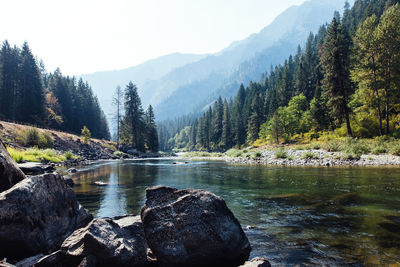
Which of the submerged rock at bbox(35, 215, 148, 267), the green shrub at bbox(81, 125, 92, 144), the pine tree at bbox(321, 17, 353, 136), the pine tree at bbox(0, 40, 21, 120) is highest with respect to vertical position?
the pine tree at bbox(0, 40, 21, 120)

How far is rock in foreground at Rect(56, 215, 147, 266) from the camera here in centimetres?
472

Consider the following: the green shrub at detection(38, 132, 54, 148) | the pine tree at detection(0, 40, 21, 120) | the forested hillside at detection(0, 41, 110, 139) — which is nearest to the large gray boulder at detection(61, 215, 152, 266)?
the green shrub at detection(38, 132, 54, 148)

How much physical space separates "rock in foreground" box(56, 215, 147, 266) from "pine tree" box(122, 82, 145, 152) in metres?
66.8

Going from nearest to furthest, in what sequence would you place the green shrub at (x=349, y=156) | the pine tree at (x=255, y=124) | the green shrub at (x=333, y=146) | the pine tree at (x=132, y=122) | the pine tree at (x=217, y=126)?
the green shrub at (x=349, y=156)
the green shrub at (x=333, y=146)
the pine tree at (x=132, y=122)
the pine tree at (x=255, y=124)
the pine tree at (x=217, y=126)

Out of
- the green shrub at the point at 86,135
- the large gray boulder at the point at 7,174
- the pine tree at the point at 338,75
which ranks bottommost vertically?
the large gray boulder at the point at 7,174

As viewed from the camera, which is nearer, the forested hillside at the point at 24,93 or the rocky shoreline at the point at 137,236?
the rocky shoreline at the point at 137,236

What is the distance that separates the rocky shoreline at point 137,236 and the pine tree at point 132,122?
6637 cm

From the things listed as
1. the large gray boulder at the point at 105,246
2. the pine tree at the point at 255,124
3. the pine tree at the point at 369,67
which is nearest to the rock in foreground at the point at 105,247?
the large gray boulder at the point at 105,246

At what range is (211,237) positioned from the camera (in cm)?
499

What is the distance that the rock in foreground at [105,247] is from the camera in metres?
4.72

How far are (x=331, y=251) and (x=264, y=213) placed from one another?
3.43 meters

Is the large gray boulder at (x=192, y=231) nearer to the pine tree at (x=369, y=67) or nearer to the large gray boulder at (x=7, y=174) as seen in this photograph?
the large gray boulder at (x=7, y=174)

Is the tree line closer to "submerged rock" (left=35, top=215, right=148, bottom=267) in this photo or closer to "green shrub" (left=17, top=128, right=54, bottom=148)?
"green shrub" (left=17, top=128, right=54, bottom=148)

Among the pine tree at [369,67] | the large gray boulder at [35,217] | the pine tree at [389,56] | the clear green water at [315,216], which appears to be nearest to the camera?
the large gray boulder at [35,217]
